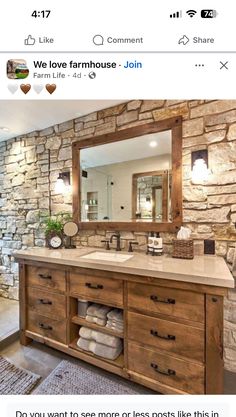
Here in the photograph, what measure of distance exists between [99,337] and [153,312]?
1.68 feet

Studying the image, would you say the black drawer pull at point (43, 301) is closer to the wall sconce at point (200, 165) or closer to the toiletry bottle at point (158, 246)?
the toiletry bottle at point (158, 246)

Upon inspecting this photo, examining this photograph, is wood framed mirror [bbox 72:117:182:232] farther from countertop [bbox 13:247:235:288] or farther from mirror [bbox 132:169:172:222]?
countertop [bbox 13:247:235:288]

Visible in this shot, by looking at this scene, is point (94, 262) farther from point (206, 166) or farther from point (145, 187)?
point (206, 166)

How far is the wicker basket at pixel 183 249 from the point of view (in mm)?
1327

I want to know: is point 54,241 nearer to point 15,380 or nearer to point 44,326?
point 44,326

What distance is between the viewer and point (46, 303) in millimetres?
1531

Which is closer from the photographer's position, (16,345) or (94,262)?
(94,262)
